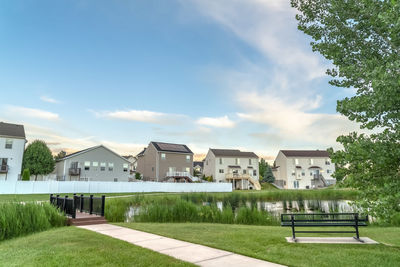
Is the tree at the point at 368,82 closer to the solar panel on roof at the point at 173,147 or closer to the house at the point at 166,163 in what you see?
the house at the point at 166,163

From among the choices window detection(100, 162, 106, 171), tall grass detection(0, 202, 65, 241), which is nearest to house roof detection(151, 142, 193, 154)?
window detection(100, 162, 106, 171)

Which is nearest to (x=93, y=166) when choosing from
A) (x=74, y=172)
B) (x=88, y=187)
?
(x=74, y=172)

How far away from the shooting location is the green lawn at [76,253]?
195 inches

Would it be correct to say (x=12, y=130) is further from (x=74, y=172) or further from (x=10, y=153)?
(x=74, y=172)

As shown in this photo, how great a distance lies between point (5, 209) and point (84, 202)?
4.09 m

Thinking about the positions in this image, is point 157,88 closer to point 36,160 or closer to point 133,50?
point 133,50

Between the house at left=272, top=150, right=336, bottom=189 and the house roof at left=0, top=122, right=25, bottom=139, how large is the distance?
48184 mm

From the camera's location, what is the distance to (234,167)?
52.2 metres

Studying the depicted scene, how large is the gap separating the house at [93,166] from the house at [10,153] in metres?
6.11

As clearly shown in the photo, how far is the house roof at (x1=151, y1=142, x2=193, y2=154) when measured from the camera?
47.2 meters

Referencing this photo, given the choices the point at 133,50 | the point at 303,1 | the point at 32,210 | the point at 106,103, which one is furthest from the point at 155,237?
the point at 106,103

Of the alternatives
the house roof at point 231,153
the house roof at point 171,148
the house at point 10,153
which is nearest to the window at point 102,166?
the house roof at point 171,148

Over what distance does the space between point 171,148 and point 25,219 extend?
40376 millimetres

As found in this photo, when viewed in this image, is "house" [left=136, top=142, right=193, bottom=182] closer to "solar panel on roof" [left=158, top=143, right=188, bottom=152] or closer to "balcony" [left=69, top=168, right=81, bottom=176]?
"solar panel on roof" [left=158, top=143, right=188, bottom=152]
